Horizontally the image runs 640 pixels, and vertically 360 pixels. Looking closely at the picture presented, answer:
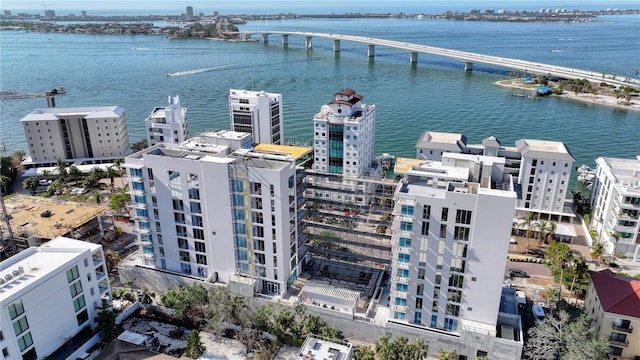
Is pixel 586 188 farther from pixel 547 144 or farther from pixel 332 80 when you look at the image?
pixel 332 80

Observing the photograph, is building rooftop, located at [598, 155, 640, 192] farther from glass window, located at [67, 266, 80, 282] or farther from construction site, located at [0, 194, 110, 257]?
construction site, located at [0, 194, 110, 257]

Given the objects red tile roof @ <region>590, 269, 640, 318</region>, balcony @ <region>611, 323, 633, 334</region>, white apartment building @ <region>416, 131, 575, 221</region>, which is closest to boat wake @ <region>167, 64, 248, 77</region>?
white apartment building @ <region>416, 131, 575, 221</region>

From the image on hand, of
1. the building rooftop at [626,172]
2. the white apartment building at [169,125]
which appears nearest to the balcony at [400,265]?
the building rooftop at [626,172]

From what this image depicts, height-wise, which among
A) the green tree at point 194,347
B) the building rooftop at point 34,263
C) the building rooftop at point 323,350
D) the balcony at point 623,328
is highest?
the building rooftop at point 34,263

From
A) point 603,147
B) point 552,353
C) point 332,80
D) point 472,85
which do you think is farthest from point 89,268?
point 472,85

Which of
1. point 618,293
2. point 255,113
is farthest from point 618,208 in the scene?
point 255,113

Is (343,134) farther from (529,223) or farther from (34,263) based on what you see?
(34,263)

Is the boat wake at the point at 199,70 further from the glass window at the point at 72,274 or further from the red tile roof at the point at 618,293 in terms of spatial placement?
the red tile roof at the point at 618,293
